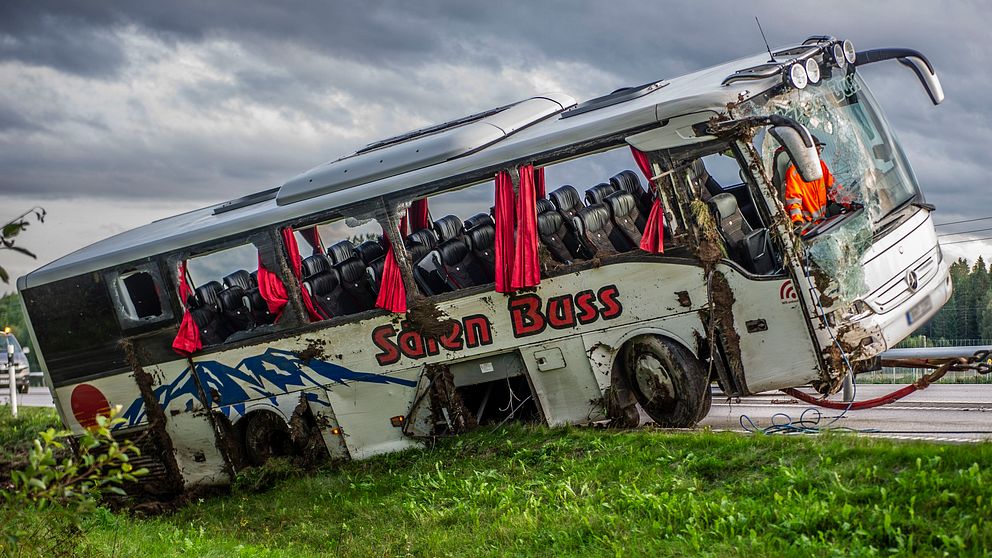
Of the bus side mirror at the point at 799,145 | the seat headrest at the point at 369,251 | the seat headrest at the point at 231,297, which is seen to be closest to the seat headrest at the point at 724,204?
the bus side mirror at the point at 799,145

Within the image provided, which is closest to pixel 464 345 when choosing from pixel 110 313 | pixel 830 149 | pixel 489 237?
pixel 489 237

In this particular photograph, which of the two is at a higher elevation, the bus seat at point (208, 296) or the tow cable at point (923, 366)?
the bus seat at point (208, 296)

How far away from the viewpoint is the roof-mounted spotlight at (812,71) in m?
9.77

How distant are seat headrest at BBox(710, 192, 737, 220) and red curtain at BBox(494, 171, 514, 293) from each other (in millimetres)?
2073

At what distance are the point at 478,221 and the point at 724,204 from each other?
9.55 feet

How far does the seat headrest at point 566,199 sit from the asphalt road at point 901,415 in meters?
2.50

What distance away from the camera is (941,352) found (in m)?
11.1

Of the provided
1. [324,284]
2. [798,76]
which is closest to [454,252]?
[324,284]

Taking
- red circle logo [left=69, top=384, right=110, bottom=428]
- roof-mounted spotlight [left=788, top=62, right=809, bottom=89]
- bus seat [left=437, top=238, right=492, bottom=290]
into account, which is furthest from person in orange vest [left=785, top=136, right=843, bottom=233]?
red circle logo [left=69, top=384, right=110, bottom=428]

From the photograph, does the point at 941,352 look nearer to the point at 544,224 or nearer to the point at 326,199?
the point at 544,224

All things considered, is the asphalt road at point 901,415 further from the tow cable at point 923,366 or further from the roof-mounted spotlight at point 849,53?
the roof-mounted spotlight at point 849,53

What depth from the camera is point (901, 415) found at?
11633 mm

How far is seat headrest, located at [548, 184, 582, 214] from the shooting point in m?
10.9

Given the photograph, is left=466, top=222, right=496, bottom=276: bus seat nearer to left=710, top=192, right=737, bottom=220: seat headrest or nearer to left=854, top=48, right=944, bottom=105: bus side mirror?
left=710, top=192, right=737, bottom=220: seat headrest
